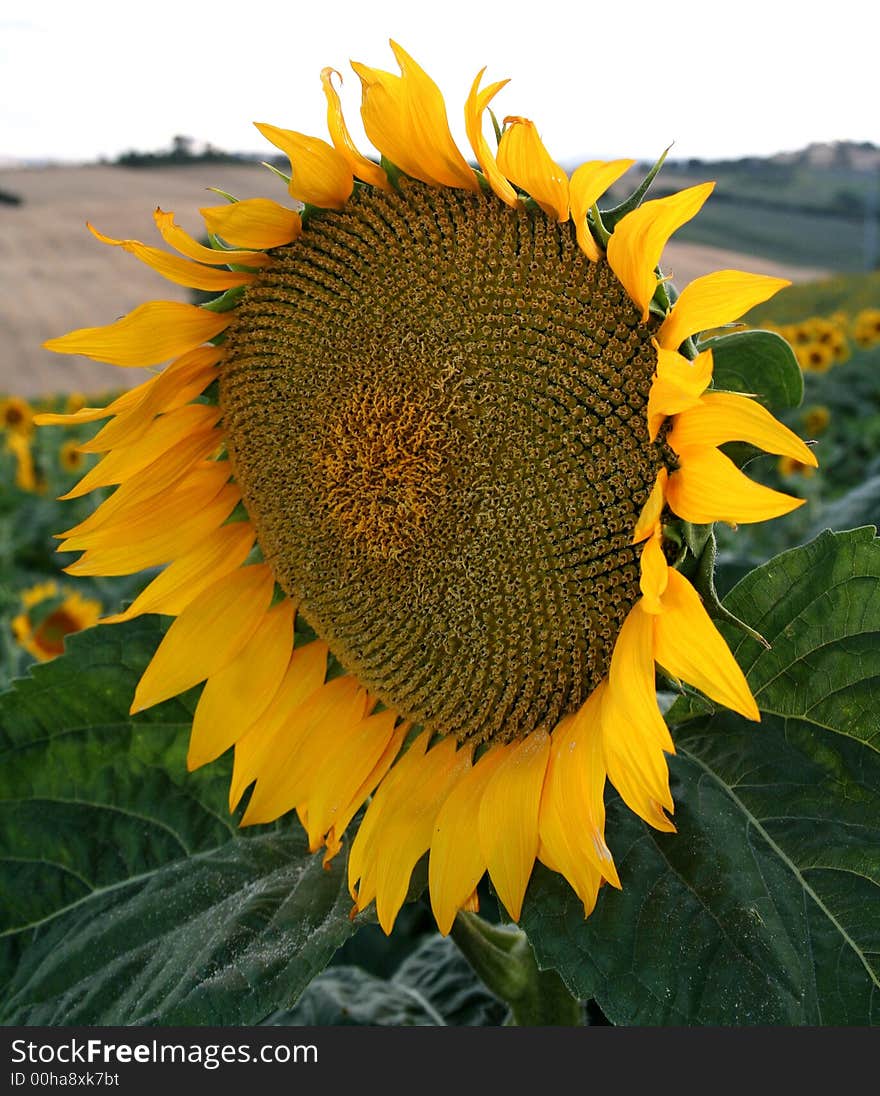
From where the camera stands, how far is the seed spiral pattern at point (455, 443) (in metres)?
1.20

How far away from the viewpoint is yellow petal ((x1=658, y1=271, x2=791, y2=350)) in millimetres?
1064

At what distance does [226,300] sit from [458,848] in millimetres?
732

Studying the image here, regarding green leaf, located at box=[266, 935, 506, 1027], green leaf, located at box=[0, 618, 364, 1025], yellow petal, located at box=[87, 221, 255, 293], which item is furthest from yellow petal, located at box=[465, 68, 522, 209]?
green leaf, located at box=[266, 935, 506, 1027]

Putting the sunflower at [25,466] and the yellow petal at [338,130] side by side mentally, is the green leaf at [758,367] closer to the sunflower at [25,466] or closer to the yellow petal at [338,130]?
the yellow petal at [338,130]

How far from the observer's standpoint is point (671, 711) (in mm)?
1349

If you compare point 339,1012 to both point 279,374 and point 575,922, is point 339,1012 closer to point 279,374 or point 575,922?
point 575,922

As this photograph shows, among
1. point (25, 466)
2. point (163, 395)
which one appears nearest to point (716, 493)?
point (163, 395)

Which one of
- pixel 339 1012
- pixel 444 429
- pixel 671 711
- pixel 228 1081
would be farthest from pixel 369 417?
pixel 339 1012

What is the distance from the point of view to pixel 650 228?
3.57ft

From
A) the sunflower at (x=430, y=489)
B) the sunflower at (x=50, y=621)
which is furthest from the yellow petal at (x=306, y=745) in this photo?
the sunflower at (x=50, y=621)

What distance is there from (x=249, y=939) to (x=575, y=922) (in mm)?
405

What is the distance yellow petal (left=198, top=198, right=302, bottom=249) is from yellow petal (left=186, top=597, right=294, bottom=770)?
491mm

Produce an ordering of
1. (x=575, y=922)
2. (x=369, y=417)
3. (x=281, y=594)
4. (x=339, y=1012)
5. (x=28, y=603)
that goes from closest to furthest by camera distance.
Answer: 1. (x=575, y=922)
2. (x=369, y=417)
3. (x=281, y=594)
4. (x=339, y=1012)
5. (x=28, y=603)

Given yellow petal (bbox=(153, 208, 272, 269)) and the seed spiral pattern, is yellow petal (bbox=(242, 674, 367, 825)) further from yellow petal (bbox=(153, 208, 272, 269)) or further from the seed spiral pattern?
yellow petal (bbox=(153, 208, 272, 269))
